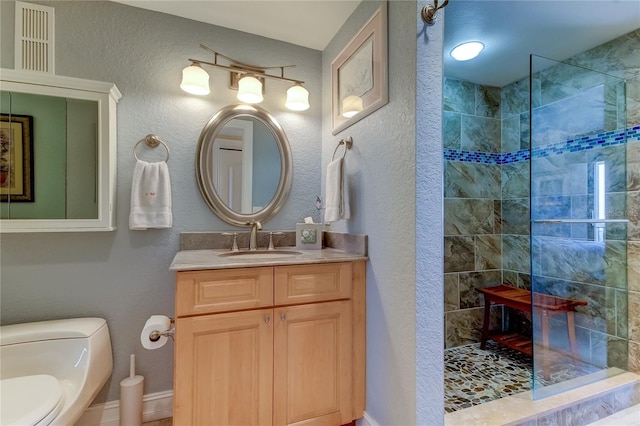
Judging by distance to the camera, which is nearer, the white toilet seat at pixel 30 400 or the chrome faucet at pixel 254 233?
the white toilet seat at pixel 30 400

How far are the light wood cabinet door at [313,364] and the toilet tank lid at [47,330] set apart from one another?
0.93 metres

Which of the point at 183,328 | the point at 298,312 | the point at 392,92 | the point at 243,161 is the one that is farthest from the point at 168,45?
the point at 298,312

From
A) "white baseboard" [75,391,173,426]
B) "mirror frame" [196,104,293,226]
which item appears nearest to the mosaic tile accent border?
"mirror frame" [196,104,293,226]

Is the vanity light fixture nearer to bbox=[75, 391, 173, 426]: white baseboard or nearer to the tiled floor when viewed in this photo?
bbox=[75, 391, 173, 426]: white baseboard

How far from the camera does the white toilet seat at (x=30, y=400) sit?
94 centimetres

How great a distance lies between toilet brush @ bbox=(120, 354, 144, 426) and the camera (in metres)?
1.45

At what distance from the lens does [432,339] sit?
1169 mm

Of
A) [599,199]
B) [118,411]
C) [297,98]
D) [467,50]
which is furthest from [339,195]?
[599,199]

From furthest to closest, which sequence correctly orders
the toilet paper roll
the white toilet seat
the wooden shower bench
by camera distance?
1. the wooden shower bench
2. the toilet paper roll
3. the white toilet seat

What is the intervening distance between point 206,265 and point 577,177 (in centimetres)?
238

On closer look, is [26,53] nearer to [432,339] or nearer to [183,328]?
[183,328]

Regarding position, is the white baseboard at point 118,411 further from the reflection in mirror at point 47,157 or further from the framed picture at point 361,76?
the framed picture at point 361,76

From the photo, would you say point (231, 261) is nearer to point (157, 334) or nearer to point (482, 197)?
point (157, 334)

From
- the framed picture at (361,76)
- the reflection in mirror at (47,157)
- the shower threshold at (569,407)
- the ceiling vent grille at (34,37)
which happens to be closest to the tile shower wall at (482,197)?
the shower threshold at (569,407)
